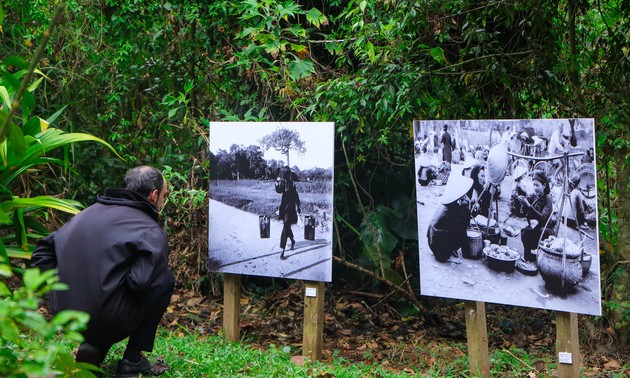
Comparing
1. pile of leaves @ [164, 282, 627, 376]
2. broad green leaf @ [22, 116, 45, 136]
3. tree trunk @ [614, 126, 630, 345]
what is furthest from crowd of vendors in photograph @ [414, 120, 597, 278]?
broad green leaf @ [22, 116, 45, 136]

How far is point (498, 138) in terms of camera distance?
15.9 ft

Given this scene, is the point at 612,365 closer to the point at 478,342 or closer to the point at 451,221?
the point at 478,342

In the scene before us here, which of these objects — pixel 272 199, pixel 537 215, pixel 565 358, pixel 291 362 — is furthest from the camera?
pixel 272 199

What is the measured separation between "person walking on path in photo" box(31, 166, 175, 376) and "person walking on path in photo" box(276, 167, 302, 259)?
1308 millimetres

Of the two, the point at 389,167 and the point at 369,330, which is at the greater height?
the point at 389,167

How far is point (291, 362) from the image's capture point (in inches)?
209

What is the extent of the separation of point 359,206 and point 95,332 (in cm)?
344

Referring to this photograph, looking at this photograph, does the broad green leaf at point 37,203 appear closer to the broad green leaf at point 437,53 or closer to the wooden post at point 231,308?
the wooden post at point 231,308

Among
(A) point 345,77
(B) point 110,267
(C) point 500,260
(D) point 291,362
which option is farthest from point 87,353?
(A) point 345,77

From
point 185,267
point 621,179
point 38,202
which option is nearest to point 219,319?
point 185,267

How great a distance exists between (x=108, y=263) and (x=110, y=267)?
3cm

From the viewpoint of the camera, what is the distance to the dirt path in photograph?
18.3 feet

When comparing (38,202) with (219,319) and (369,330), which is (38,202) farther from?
(369,330)

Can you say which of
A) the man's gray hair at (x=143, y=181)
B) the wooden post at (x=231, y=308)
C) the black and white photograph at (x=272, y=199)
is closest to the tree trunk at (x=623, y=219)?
the black and white photograph at (x=272, y=199)
